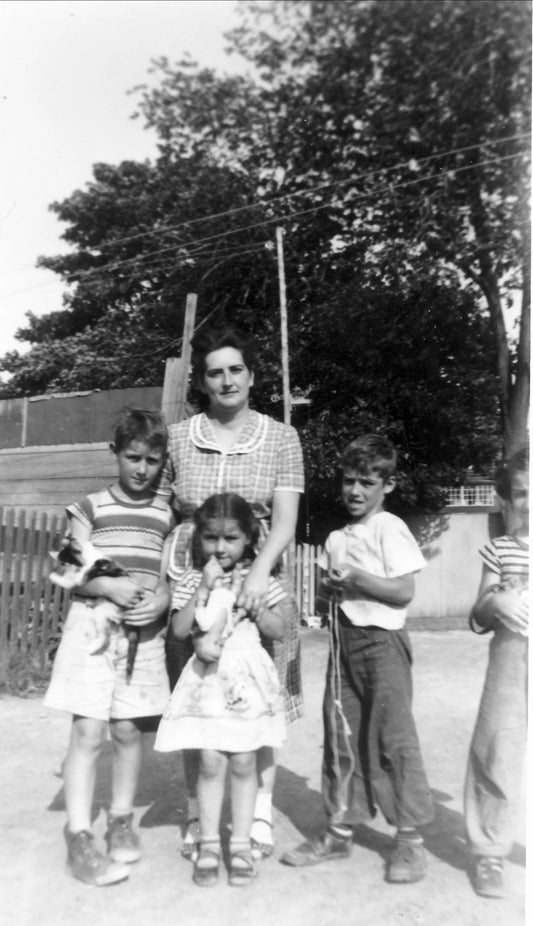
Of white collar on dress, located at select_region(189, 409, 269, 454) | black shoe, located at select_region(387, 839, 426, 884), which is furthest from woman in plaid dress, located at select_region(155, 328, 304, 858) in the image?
black shoe, located at select_region(387, 839, 426, 884)

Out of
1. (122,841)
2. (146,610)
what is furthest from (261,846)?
(146,610)

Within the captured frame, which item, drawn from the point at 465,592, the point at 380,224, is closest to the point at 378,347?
the point at 380,224

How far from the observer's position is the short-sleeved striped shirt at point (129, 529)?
280cm

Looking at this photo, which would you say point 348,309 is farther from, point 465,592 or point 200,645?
point 200,645

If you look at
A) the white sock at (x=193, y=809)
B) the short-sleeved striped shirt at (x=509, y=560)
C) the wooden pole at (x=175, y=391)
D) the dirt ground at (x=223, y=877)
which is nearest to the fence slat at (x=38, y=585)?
the wooden pole at (x=175, y=391)

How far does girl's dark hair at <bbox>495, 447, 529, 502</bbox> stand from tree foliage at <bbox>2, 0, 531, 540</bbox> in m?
4.33

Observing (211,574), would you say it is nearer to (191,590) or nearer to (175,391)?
(191,590)

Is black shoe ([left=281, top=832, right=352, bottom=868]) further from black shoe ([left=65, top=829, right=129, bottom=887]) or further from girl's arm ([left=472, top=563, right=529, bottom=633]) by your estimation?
girl's arm ([left=472, top=563, right=529, bottom=633])

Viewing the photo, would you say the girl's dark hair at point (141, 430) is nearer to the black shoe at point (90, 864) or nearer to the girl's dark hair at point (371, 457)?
the girl's dark hair at point (371, 457)

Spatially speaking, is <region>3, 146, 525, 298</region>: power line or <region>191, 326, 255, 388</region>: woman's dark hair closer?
<region>191, 326, 255, 388</region>: woman's dark hair

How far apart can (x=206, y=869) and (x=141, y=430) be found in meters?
1.52

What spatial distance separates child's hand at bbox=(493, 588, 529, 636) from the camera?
2.56m

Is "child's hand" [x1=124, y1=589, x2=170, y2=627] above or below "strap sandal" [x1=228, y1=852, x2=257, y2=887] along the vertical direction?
above

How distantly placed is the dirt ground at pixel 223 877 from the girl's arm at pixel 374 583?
37.7 inches
